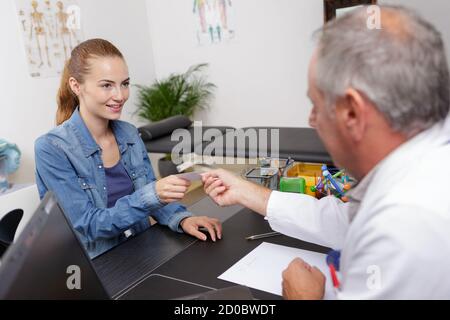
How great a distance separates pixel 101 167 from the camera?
1.46 metres

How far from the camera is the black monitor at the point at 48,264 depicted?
0.50m

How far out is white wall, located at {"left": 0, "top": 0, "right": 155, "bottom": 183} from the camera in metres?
3.08


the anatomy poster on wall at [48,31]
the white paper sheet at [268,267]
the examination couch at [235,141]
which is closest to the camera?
the white paper sheet at [268,267]

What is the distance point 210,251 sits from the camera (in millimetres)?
1078

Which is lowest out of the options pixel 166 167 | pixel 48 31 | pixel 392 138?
pixel 166 167

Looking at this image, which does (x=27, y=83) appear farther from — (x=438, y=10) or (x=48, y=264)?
(x=438, y=10)

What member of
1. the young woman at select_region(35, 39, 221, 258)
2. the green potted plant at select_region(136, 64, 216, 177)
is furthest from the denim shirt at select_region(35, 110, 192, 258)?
the green potted plant at select_region(136, 64, 216, 177)

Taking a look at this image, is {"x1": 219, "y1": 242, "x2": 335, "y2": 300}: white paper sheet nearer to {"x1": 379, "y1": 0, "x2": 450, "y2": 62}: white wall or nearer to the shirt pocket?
the shirt pocket

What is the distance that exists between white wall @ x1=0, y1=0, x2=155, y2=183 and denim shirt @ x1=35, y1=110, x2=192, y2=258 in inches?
79.8

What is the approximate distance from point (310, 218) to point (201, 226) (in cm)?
34

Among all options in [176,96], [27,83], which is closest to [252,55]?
[176,96]

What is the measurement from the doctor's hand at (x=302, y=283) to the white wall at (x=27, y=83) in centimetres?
293

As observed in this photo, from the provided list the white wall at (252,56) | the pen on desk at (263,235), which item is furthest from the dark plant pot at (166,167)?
the pen on desk at (263,235)

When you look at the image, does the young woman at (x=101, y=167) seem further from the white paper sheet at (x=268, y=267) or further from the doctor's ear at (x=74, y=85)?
the white paper sheet at (x=268, y=267)
